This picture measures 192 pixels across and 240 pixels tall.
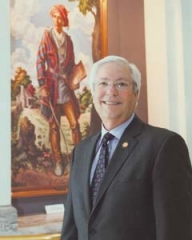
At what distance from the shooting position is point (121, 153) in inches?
69.9

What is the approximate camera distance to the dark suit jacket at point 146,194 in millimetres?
1642

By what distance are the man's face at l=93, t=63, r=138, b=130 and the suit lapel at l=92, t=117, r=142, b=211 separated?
0.24ft

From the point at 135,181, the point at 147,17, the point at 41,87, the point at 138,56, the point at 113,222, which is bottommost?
the point at 113,222

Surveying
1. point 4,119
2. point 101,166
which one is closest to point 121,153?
point 101,166

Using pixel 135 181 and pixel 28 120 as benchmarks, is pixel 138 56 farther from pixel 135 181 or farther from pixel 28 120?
pixel 135 181

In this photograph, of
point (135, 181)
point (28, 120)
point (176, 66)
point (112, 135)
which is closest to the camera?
point (135, 181)

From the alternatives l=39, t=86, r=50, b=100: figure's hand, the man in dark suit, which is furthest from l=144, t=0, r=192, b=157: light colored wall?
the man in dark suit

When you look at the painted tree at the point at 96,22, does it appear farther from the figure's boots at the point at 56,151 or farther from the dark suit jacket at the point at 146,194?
the dark suit jacket at the point at 146,194

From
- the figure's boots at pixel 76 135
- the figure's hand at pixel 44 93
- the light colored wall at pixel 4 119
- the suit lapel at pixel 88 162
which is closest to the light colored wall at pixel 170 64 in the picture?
the figure's boots at pixel 76 135

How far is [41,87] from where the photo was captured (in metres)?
3.70

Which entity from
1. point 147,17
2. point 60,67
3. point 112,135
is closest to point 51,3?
point 60,67

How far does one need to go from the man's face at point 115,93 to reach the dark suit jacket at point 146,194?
15 centimetres

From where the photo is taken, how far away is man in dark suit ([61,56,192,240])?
1.65 meters

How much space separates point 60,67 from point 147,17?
44.8 inches
